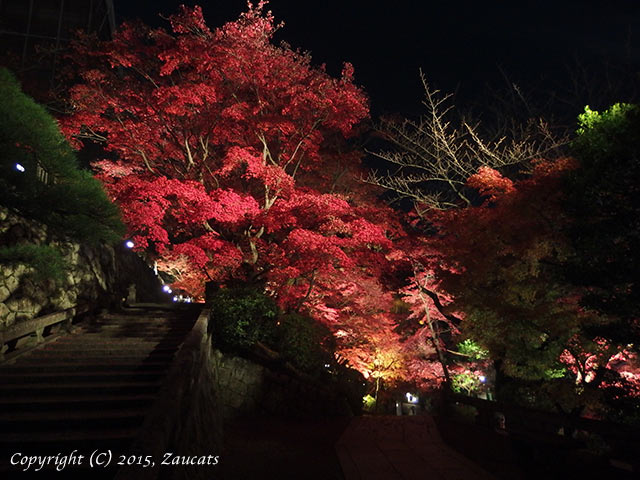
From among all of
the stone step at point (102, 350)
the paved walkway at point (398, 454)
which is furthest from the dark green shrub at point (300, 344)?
the stone step at point (102, 350)

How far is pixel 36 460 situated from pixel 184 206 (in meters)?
9.39

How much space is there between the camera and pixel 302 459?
7.62m

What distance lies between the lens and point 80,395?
5676 millimetres

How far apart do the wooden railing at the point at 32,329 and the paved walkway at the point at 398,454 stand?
21.8 feet

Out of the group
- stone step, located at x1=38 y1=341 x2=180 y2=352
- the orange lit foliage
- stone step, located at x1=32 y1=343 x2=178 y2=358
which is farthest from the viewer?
the orange lit foliage

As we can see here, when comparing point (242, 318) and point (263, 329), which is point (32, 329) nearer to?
point (242, 318)

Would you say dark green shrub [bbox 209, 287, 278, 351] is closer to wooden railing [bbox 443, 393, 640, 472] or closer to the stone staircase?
the stone staircase

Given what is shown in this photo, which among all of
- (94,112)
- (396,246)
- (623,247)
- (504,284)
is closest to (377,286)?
(396,246)

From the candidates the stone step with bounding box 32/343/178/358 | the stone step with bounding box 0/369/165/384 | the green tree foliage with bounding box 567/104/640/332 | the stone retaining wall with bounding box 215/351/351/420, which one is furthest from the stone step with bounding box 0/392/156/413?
the green tree foliage with bounding box 567/104/640/332

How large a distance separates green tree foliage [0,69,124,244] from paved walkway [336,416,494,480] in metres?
6.78

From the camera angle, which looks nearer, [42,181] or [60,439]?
[60,439]

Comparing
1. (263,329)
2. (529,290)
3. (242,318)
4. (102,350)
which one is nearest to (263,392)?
(263,329)

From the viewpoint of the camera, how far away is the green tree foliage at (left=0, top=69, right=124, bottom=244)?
5.96 m

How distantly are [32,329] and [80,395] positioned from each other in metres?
2.64
